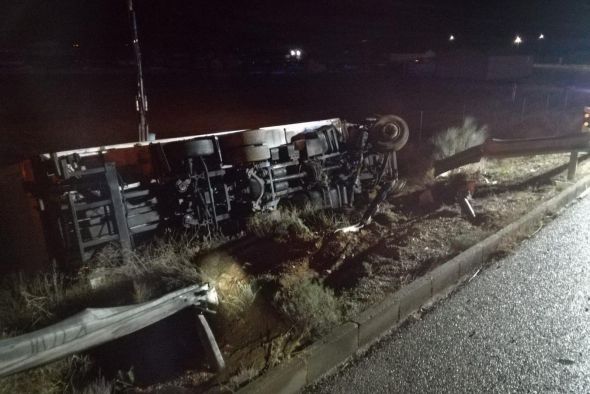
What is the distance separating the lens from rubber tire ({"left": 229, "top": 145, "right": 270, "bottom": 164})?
21.0 ft

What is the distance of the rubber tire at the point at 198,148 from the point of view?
19.6 feet

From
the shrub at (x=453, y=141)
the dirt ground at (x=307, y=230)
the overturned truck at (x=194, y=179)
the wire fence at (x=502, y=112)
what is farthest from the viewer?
the wire fence at (x=502, y=112)

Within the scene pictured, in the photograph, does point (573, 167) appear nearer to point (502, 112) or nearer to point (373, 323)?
point (373, 323)

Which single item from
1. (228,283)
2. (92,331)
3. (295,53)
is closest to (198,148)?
(228,283)

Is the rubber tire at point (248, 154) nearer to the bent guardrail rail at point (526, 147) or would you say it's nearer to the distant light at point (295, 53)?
the bent guardrail rail at point (526, 147)

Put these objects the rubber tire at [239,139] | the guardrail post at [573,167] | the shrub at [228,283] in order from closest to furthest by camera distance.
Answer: the shrub at [228,283], the rubber tire at [239,139], the guardrail post at [573,167]

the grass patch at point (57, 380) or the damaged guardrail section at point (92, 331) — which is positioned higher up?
the damaged guardrail section at point (92, 331)

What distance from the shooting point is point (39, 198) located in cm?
545

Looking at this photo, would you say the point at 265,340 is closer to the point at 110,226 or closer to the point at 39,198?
the point at 110,226

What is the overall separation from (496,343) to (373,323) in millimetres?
1016

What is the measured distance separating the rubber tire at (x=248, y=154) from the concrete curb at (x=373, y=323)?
300 centimetres

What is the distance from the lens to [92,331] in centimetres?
286

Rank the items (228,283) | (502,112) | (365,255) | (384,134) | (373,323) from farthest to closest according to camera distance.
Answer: (502,112) < (384,134) < (365,255) < (228,283) < (373,323)

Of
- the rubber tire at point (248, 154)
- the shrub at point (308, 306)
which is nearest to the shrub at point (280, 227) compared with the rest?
the rubber tire at point (248, 154)
